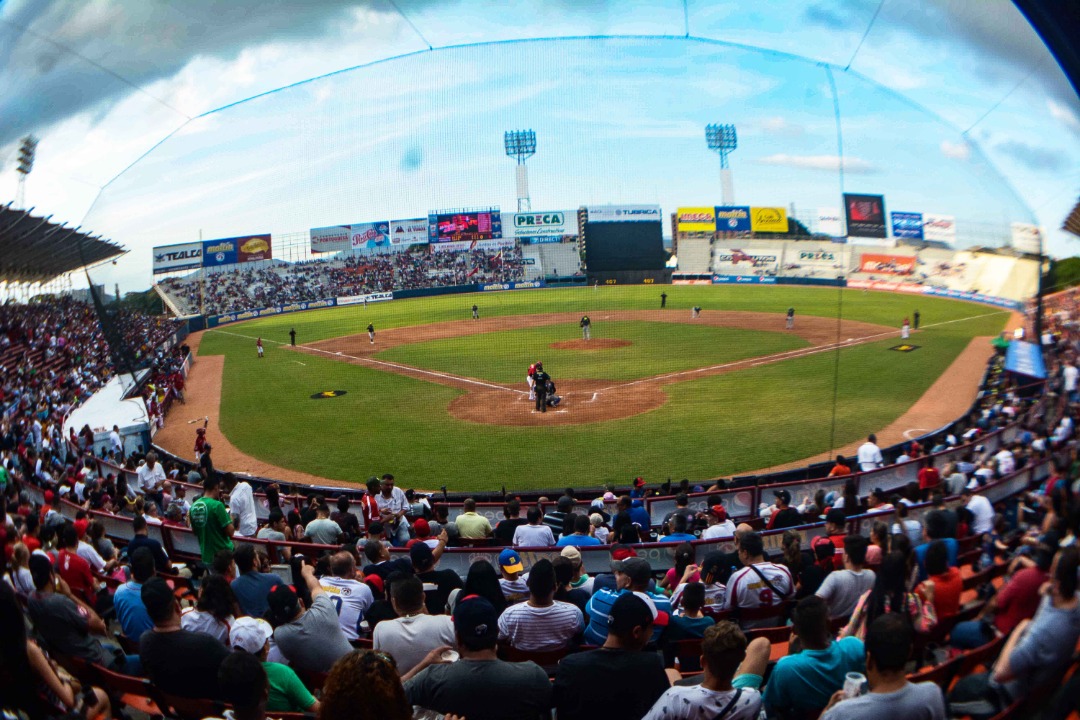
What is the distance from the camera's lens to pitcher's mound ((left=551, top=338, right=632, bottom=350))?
30498 millimetres

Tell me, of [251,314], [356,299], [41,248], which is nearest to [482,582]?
[41,248]

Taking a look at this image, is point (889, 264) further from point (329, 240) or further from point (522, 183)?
point (329, 240)

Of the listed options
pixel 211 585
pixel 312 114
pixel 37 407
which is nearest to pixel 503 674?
pixel 211 585

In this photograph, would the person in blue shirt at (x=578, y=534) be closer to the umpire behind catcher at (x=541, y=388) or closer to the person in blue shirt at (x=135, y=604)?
the person in blue shirt at (x=135, y=604)

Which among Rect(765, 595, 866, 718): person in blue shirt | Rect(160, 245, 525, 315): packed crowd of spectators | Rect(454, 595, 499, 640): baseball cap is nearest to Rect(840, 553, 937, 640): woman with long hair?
Rect(765, 595, 866, 718): person in blue shirt

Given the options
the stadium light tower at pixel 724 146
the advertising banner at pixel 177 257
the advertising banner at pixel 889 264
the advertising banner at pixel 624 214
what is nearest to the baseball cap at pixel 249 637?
the stadium light tower at pixel 724 146

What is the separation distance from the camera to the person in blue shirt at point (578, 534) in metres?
7.73

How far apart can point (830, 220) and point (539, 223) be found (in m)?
7.86

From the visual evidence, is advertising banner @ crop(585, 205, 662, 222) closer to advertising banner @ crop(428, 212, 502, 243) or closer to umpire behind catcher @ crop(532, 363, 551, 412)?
advertising banner @ crop(428, 212, 502, 243)

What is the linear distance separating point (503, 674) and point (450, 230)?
19.3 metres

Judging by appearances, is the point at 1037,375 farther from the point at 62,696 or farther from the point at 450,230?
the point at 450,230

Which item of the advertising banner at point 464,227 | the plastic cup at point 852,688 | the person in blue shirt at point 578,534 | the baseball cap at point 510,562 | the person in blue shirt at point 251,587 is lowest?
the person in blue shirt at point 578,534

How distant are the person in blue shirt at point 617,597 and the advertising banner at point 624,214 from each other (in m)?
22.1

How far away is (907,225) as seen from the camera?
57.3ft
